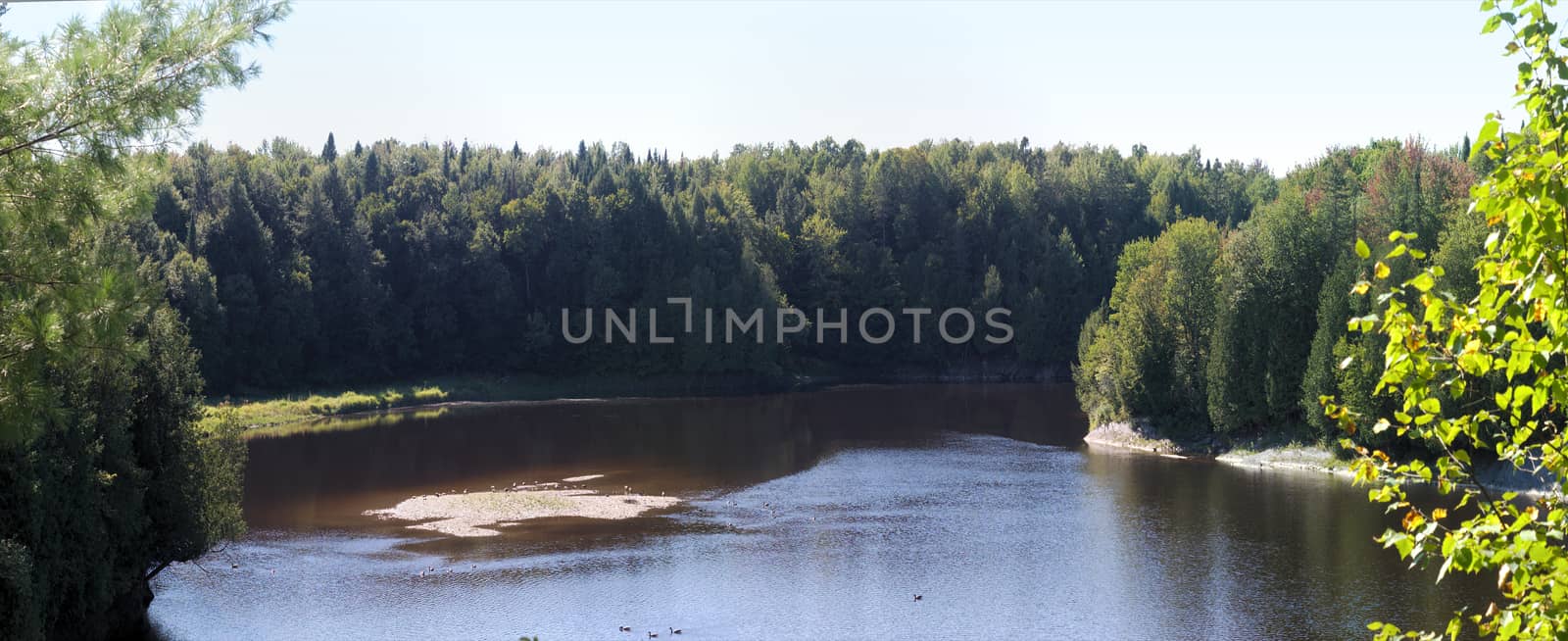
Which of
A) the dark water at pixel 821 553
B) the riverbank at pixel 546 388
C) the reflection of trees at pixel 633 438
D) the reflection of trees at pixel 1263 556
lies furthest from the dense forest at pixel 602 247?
the reflection of trees at pixel 1263 556

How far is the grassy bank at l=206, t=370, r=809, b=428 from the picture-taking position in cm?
6359

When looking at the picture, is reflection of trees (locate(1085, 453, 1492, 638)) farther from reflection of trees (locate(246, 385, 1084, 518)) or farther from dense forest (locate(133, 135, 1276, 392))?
dense forest (locate(133, 135, 1276, 392))

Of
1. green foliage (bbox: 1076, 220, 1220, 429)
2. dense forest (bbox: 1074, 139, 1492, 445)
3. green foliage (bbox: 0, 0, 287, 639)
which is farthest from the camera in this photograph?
green foliage (bbox: 1076, 220, 1220, 429)

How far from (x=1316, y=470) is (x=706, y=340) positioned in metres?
41.5

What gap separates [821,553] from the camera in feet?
111

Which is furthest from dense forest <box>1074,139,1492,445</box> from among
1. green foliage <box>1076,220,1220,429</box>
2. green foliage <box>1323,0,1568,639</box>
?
green foliage <box>1323,0,1568,639</box>

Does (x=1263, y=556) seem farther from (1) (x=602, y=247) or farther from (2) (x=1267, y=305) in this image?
(1) (x=602, y=247)

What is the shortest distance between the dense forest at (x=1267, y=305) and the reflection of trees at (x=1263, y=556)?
439 cm

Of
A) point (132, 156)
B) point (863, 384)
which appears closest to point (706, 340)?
point (863, 384)

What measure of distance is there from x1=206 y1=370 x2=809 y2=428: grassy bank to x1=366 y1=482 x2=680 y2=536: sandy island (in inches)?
897

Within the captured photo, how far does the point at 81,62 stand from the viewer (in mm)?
9023

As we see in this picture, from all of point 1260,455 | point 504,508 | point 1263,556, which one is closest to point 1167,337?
point 1260,455

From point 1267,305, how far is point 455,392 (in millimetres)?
45247

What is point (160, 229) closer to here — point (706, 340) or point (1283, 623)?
point (706, 340)
